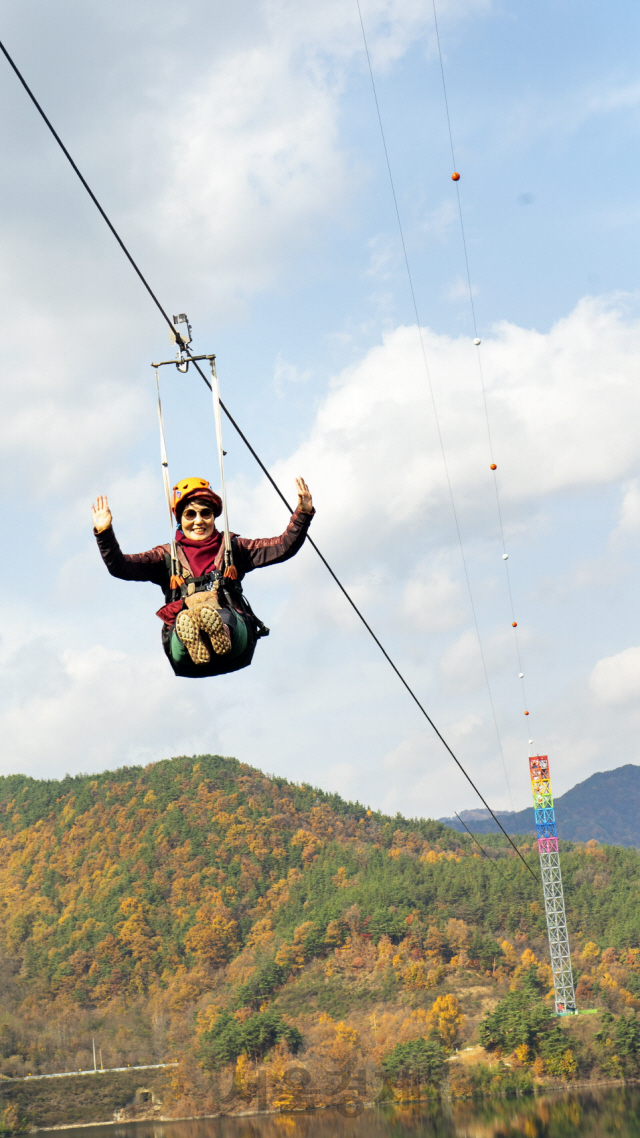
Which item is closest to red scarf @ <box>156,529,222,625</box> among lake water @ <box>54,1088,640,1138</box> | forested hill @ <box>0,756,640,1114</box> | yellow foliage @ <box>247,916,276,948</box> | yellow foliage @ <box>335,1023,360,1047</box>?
lake water @ <box>54,1088,640,1138</box>

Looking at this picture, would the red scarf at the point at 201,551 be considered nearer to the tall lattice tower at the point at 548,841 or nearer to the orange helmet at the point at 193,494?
the orange helmet at the point at 193,494

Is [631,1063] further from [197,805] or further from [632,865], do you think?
[197,805]

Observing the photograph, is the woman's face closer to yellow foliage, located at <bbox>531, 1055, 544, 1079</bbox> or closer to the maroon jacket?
the maroon jacket

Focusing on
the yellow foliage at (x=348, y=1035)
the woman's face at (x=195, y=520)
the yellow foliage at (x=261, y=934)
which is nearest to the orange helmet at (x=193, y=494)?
the woman's face at (x=195, y=520)

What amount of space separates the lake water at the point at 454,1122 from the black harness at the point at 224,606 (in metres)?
62.7

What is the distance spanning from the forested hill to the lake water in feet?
16.8

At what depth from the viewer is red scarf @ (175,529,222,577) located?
10273mm

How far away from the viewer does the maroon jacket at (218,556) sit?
10.2 m

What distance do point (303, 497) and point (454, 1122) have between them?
71.5 m

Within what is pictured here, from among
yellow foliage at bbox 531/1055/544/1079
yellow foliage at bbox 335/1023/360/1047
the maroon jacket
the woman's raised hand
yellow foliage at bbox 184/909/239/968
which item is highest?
the woman's raised hand

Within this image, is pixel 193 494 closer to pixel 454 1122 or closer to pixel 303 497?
pixel 303 497

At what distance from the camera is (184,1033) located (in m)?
94.8

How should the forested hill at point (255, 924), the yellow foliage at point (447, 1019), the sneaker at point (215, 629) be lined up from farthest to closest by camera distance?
the forested hill at point (255, 924) < the yellow foliage at point (447, 1019) < the sneaker at point (215, 629)

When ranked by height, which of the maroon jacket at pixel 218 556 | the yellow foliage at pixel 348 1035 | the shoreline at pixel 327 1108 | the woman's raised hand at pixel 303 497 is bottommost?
the shoreline at pixel 327 1108
